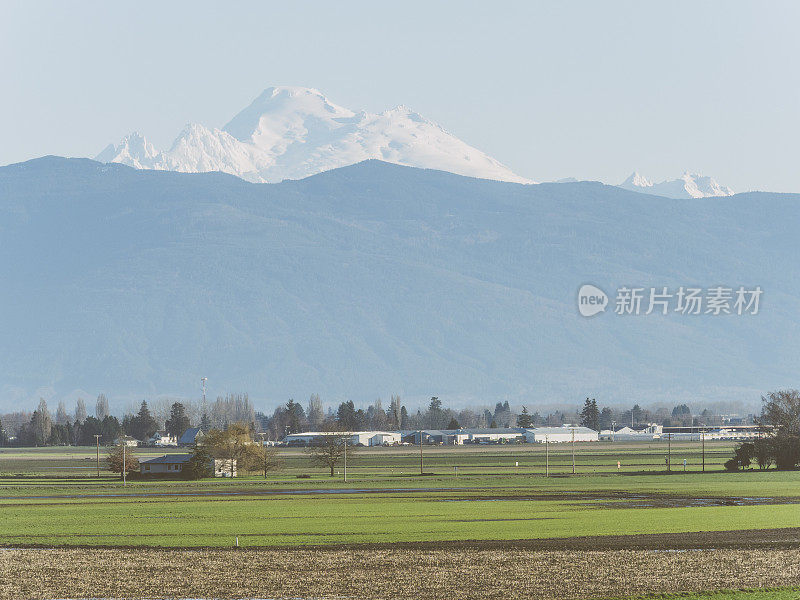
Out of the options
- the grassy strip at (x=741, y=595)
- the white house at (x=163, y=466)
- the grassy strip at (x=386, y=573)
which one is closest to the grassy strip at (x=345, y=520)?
the grassy strip at (x=386, y=573)

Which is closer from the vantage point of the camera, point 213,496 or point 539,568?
point 539,568

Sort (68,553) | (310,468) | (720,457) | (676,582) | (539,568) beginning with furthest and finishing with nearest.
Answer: (720,457), (310,468), (68,553), (539,568), (676,582)

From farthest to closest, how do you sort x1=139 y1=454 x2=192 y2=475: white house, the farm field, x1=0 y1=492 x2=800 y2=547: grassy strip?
x1=139 y1=454 x2=192 y2=475: white house, x1=0 y1=492 x2=800 y2=547: grassy strip, the farm field

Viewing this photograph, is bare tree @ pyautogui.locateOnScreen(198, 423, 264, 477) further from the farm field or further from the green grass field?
the farm field

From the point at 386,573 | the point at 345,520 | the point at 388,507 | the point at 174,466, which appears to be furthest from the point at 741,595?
the point at 174,466

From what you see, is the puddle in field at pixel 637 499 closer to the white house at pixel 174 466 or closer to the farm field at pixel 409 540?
the farm field at pixel 409 540

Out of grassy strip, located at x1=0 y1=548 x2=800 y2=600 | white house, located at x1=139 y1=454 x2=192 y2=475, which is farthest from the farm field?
white house, located at x1=139 y1=454 x2=192 y2=475

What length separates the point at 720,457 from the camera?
6334 inches

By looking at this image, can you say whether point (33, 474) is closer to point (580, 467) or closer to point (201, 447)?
point (201, 447)

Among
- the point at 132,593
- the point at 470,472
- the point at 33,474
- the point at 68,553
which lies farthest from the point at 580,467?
the point at 132,593

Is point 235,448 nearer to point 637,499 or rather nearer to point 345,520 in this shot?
point 637,499

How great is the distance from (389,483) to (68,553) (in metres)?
56.5

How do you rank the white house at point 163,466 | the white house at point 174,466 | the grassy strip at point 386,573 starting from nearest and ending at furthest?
the grassy strip at point 386,573, the white house at point 174,466, the white house at point 163,466

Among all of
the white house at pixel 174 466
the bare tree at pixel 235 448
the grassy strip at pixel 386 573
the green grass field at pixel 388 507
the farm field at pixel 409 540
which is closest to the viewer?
the grassy strip at pixel 386 573
